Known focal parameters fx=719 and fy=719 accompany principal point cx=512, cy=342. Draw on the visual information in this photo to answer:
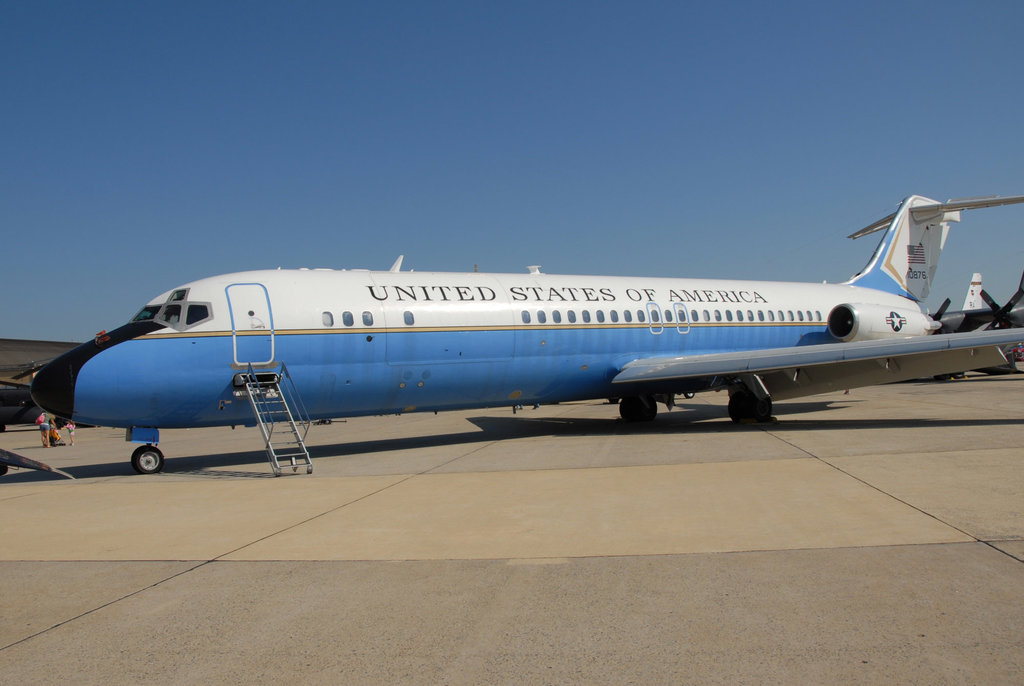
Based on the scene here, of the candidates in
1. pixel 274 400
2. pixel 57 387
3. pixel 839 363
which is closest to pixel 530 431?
pixel 274 400

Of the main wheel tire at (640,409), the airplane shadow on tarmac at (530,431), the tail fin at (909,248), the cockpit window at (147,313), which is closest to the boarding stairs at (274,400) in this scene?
the airplane shadow on tarmac at (530,431)

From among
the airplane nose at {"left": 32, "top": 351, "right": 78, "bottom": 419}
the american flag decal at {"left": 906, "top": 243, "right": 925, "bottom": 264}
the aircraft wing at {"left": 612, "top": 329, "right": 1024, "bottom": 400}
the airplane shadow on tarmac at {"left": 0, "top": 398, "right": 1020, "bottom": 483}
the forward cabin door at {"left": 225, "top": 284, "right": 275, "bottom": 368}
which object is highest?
the american flag decal at {"left": 906, "top": 243, "right": 925, "bottom": 264}

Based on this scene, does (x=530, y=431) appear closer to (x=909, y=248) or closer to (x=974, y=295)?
(x=909, y=248)

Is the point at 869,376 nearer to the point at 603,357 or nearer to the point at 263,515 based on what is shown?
the point at 603,357

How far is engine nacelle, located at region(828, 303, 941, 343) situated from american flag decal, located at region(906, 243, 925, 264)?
9.54 feet

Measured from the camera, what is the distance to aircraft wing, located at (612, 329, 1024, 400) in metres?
14.6

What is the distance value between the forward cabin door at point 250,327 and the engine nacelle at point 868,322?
1501 cm

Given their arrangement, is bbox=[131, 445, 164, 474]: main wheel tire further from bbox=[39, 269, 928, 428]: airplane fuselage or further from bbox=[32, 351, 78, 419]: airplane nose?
bbox=[32, 351, 78, 419]: airplane nose

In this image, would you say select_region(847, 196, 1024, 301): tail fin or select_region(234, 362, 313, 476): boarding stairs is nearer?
select_region(234, 362, 313, 476): boarding stairs

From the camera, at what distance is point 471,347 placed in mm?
14445

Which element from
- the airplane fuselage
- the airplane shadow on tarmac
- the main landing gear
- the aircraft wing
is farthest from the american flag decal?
the main landing gear

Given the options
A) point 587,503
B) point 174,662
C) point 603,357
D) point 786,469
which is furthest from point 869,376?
point 174,662

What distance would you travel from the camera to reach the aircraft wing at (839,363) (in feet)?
48.0

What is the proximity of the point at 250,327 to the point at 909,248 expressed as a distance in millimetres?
20226
